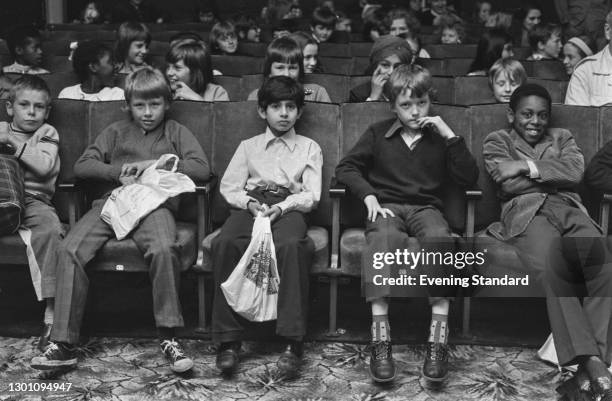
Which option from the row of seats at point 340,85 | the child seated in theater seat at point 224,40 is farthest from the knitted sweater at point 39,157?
the child seated in theater seat at point 224,40

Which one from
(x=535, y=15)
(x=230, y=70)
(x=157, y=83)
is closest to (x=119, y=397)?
(x=157, y=83)

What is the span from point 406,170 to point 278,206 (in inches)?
18.9

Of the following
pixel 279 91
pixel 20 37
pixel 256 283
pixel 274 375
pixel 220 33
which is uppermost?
pixel 220 33

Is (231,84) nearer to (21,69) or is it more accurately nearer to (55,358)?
(21,69)

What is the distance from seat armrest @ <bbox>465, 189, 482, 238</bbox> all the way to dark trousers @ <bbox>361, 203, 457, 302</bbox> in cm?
9

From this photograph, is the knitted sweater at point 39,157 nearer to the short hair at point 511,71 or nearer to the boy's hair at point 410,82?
the boy's hair at point 410,82

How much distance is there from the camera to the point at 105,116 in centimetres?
307

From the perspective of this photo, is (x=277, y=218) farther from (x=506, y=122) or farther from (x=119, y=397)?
(x=506, y=122)

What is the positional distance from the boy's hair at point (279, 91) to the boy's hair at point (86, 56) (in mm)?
1181

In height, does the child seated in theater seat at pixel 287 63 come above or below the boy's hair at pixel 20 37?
below

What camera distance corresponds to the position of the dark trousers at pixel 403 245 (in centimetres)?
249

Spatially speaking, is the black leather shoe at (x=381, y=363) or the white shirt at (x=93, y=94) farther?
the white shirt at (x=93, y=94)

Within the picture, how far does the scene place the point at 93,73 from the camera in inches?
146

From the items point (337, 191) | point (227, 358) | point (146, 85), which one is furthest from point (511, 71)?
point (227, 358)
